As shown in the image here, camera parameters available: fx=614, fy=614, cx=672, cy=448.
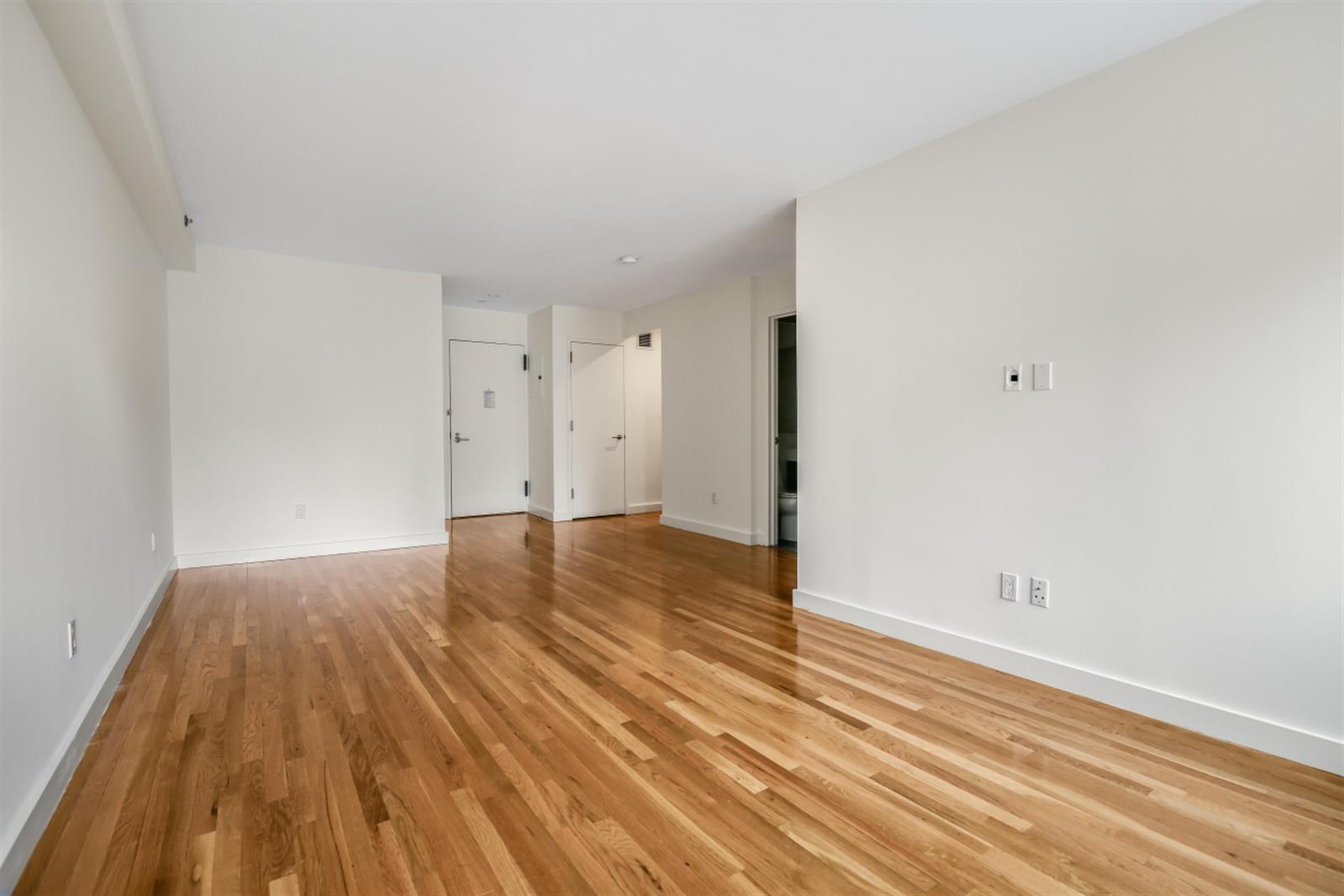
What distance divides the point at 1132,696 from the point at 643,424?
5734mm

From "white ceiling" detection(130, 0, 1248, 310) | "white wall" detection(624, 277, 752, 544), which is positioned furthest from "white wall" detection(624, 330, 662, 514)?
"white ceiling" detection(130, 0, 1248, 310)

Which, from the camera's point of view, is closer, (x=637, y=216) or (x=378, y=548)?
(x=637, y=216)

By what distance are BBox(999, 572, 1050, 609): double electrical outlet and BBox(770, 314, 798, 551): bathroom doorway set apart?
7.92 feet

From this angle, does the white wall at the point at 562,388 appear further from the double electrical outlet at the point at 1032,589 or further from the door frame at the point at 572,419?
the double electrical outlet at the point at 1032,589

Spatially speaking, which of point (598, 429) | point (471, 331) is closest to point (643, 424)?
point (598, 429)

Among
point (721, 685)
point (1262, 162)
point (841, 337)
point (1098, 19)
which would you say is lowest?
point (721, 685)

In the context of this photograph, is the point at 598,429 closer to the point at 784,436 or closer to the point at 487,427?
the point at 487,427

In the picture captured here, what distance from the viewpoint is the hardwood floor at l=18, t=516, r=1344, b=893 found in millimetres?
1467

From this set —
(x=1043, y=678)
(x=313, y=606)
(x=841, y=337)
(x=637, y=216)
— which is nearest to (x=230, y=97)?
(x=637, y=216)

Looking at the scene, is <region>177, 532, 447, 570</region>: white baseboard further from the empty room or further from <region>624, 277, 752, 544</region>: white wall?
<region>624, 277, 752, 544</region>: white wall

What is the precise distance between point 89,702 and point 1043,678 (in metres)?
3.65

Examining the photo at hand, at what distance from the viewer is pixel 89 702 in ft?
7.26

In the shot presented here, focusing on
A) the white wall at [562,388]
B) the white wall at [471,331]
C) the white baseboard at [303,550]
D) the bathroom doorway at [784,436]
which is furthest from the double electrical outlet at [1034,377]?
the white wall at [471,331]

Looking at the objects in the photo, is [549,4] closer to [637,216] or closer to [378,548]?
[637,216]
